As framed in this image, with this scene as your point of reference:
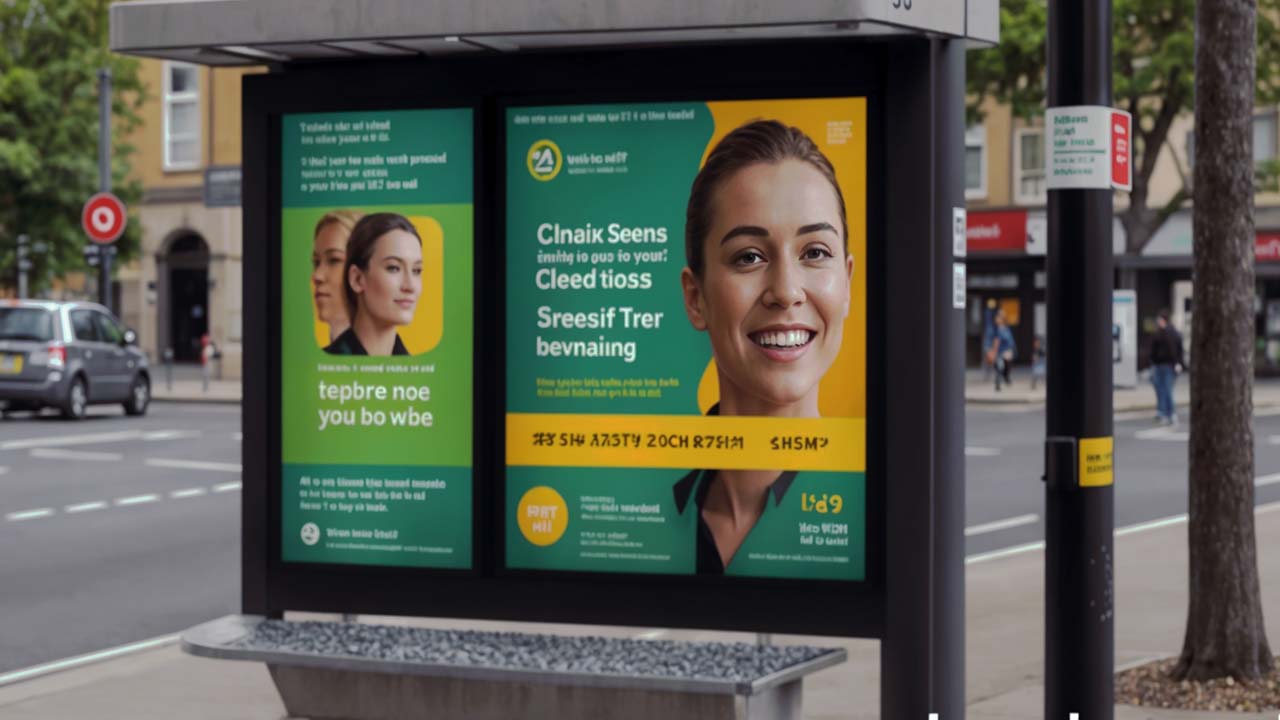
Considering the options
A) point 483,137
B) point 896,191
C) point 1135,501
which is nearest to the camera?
point 896,191

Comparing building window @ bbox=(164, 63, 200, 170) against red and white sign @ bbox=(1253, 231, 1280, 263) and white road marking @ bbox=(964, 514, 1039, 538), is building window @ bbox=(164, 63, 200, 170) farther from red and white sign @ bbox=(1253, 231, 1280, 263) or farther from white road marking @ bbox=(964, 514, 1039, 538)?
white road marking @ bbox=(964, 514, 1039, 538)

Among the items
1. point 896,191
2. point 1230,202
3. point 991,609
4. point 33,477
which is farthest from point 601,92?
point 33,477

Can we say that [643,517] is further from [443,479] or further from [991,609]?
[991,609]

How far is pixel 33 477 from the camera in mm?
19266

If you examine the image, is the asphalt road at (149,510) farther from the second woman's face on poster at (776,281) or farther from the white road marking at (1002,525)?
the second woman's face on poster at (776,281)

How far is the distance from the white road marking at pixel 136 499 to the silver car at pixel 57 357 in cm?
1132

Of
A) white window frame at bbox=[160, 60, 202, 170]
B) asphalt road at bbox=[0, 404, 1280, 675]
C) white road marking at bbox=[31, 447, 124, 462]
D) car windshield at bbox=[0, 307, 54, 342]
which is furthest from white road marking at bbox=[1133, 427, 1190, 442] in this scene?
white window frame at bbox=[160, 60, 202, 170]

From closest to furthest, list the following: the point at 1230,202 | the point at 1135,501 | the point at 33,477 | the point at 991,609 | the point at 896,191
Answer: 1. the point at 896,191
2. the point at 1230,202
3. the point at 991,609
4. the point at 1135,501
5. the point at 33,477

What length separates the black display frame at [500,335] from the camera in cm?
662

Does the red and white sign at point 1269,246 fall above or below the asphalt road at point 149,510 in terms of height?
above

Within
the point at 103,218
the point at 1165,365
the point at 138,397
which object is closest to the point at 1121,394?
the point at 1165,365

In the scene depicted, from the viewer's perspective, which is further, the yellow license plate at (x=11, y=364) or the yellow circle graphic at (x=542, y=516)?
the yellow license plate at (x=11, y=364)

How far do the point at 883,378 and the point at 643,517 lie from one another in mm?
1032

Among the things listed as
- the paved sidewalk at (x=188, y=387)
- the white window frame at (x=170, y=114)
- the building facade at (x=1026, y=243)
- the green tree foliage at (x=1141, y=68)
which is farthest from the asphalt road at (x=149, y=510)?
the white window frame at (x=170, y=114)
